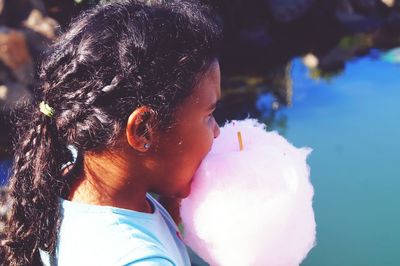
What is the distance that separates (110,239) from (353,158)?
9.67ft

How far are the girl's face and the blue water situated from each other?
75.4 inches

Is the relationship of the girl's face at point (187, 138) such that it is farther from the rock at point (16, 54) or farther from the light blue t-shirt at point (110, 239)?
the rock at point (16, 54)

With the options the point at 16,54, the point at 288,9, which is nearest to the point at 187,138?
the point at 16,54

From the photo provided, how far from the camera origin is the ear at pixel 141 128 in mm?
974

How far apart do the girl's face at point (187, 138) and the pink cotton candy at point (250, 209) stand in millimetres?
90

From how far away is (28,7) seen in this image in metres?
4.91

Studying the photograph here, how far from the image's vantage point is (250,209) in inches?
44.6

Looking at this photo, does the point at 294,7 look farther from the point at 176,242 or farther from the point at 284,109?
the point at 176,242

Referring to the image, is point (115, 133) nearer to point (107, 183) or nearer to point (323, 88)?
point (107, 183)

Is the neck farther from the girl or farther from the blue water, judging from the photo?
the blue water

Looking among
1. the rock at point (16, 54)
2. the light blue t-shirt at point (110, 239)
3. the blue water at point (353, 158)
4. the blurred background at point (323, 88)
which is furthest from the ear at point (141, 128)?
the rock at point (16, 54)

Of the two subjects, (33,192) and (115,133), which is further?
(33,192)

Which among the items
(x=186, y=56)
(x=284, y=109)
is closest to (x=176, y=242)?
(x=186, y=56)

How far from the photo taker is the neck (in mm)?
1029
